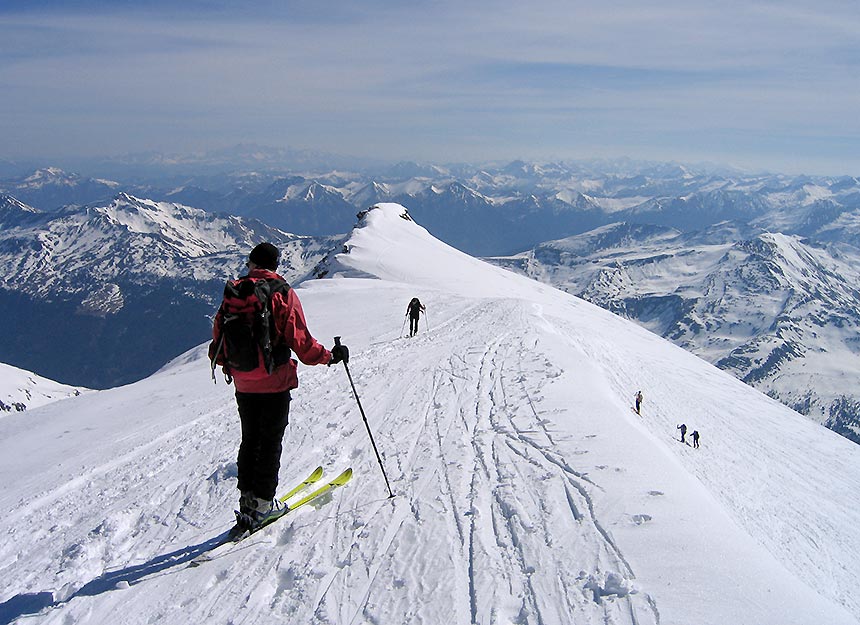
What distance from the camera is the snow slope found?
5.25 metres

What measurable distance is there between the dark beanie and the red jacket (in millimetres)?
77

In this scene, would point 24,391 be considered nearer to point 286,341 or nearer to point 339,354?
point 339,354

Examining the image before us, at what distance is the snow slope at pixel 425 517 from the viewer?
17.2 ft

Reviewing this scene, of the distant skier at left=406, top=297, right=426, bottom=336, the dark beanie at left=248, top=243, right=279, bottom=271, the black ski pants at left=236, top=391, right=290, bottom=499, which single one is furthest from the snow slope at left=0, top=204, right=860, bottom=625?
the distant skier at left=406, top=297, right=426, bottom=336

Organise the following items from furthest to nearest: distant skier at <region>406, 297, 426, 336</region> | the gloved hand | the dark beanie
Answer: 1. distant skier at <region>406, 297, 426, 336</region>
2. the gloved hand
3. the dark beanie

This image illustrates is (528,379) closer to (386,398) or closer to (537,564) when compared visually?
(386,398)

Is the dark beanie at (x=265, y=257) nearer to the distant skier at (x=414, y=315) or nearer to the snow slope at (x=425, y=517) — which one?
the snow slope at (x=425, y=517)

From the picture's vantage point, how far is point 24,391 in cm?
13250

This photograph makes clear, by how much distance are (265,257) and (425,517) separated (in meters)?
3.74

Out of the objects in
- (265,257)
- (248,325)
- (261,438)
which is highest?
(265,257)

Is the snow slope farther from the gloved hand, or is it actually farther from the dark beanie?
the dark beanie

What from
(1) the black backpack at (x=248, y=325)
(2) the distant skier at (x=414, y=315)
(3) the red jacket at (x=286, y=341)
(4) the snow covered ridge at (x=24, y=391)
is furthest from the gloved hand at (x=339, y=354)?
(4) the snow covered ridge at (x=24, y=391)

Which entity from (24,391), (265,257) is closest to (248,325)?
(265,257)

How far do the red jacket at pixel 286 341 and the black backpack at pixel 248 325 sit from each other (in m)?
0.10
